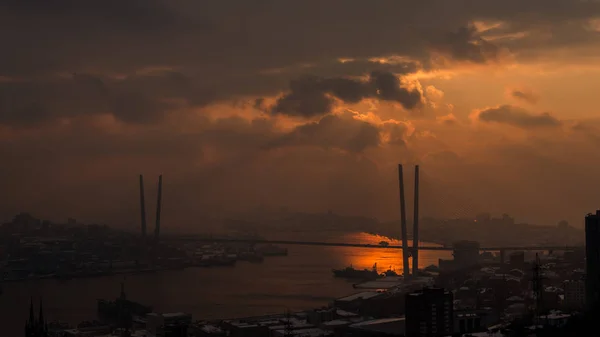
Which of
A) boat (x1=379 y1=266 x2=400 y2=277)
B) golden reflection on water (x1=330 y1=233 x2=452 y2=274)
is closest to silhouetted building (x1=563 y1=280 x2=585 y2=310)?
boat (x1=379 y1=266 x2=400 y2=277)

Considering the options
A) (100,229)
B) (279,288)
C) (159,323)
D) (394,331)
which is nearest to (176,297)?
(279,288)

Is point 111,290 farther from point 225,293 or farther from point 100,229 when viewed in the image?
point 100,229

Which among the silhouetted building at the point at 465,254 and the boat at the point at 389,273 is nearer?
the boat at the point at 389,273

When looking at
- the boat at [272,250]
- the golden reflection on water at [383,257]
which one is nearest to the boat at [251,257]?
the boat at [272,250]

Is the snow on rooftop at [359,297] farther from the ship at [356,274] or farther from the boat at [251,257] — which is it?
the boat at [251,257]

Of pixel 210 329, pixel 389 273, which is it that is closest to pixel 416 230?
pixel 389 273

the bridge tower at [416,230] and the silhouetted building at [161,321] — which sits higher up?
the bridge tower at [416,230]
